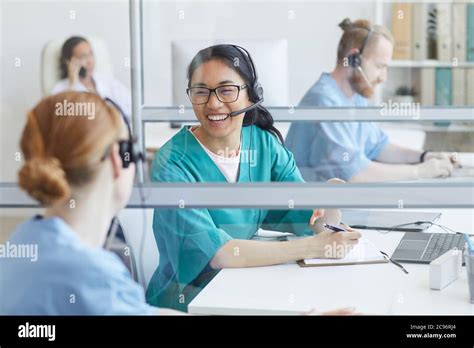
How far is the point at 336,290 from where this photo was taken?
146 cm

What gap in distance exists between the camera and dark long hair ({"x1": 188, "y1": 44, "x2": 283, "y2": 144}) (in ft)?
5.61

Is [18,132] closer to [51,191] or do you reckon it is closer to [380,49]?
[51,191]

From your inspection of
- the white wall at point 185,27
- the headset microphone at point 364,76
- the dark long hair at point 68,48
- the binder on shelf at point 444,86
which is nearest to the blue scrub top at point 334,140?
the headset microphone at point 364,76

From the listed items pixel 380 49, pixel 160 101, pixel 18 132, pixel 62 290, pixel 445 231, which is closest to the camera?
pixel 62 290

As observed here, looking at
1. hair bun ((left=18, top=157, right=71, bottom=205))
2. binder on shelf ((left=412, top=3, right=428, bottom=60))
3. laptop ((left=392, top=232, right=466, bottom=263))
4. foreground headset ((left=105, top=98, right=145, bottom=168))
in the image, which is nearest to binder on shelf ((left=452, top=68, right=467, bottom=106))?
binder on shelf ((left=412, top=3, right=428, bottom=60))

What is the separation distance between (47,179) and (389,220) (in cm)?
73

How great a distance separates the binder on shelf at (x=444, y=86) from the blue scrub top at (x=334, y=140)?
1413 mm

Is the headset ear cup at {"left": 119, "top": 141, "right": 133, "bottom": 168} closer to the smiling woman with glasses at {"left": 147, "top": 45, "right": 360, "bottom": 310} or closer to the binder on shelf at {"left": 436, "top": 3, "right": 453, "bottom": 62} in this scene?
the smiling woman with glasses at {"left": 147, "top": 45, "right": 360, "bottom": 310}

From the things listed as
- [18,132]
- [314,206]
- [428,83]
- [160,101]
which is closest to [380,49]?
[160,101]

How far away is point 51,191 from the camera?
1192 mm

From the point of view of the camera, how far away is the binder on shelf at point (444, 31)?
407 cm

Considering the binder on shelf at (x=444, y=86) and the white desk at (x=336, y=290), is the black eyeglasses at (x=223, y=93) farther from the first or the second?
the binder on shelf at (x=444, y=86)

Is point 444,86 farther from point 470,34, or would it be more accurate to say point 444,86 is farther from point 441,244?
point 441,244
